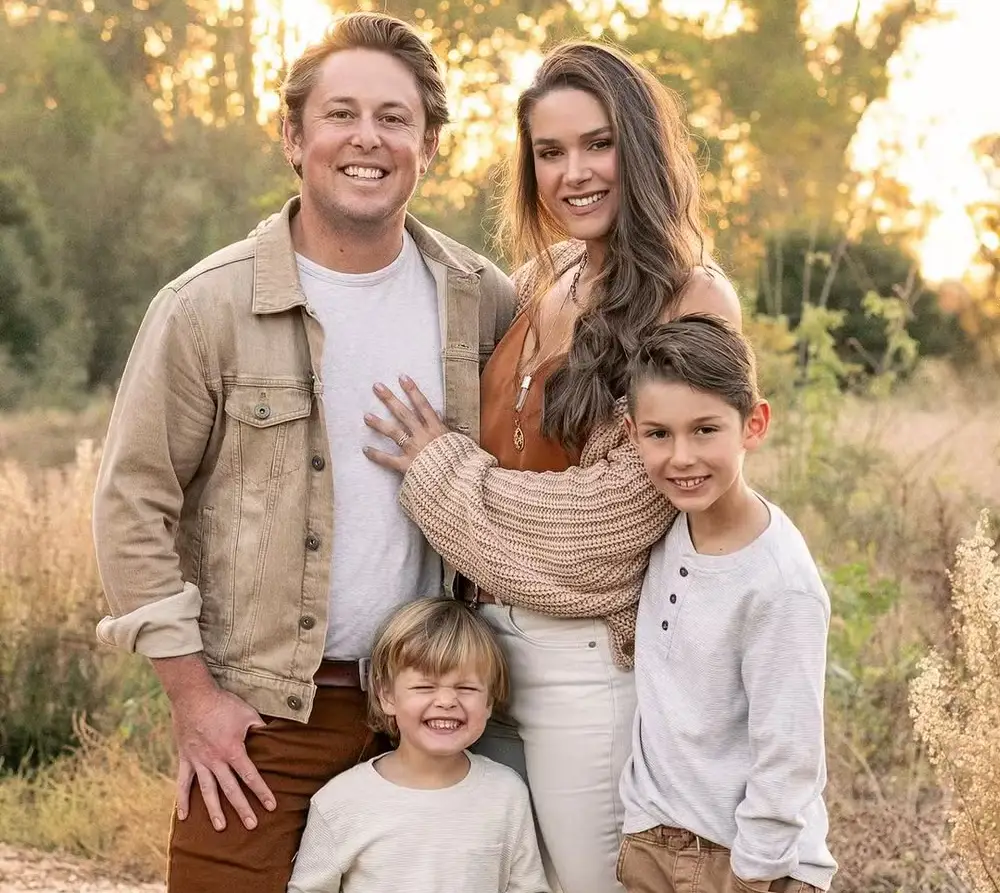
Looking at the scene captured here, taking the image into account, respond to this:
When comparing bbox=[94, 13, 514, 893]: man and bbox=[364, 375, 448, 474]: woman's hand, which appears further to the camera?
bbox=[364, 375, 448, 474]: woman's hand

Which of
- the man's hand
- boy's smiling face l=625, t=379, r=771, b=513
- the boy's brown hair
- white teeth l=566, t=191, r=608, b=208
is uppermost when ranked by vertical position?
white teeth l=566, t=191, r=608, b=208

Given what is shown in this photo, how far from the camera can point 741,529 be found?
2682mm

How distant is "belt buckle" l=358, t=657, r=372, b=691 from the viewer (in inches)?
119

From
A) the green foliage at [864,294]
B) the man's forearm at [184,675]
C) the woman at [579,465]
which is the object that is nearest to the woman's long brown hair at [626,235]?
the woman at [579,465]

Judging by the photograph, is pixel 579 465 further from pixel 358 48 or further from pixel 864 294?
pixel 864 294

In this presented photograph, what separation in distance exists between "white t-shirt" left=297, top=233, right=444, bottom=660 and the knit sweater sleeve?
0.37ft

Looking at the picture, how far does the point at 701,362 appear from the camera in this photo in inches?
104

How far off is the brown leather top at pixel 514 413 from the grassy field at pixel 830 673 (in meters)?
2.00

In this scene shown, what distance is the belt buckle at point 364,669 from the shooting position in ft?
9.93

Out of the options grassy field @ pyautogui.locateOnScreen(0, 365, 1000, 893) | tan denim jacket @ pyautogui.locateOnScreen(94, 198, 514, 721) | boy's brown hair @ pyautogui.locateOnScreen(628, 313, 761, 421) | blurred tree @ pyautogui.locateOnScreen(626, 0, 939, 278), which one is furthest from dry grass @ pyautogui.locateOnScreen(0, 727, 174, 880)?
blurred tree @ pyautogui.locateOnScreen(626, 0, 939, 278)

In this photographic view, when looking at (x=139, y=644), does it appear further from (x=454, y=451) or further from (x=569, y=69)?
(x=569, y=69)

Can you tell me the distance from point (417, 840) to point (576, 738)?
40 centimetres

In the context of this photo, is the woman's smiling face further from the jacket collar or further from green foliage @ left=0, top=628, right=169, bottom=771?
green foliage @ left=0, top=628, right=169, bottom=771

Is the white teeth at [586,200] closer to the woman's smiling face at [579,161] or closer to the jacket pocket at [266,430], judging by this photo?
the woman's smiling face at [579,161]
